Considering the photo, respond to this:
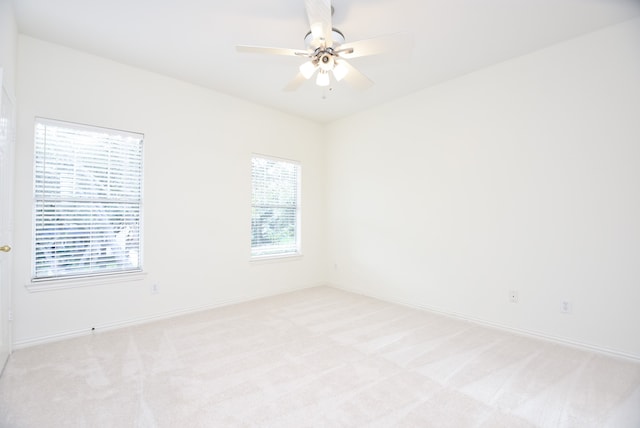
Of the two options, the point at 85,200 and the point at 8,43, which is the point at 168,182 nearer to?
the point at 85,200

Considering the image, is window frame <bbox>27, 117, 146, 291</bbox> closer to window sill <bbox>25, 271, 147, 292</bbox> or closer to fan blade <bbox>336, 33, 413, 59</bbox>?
window sill <bbox>25, 271, 147, 292</bbox>

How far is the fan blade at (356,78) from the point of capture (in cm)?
234

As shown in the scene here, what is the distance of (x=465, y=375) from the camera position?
2.20m

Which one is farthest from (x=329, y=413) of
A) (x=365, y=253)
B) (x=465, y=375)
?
(x=365, y=253)

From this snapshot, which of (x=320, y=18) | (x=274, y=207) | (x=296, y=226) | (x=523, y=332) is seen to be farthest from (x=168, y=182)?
(x=523, y=332)

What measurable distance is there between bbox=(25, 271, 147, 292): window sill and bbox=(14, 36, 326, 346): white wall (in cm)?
5

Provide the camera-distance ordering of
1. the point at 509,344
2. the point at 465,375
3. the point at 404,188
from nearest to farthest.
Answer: the point at 465,375 < the point at 509,344 < the point at 404,188

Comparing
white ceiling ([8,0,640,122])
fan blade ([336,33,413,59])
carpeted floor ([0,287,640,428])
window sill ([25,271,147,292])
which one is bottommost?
carpeted floor ([0,287,640,428])

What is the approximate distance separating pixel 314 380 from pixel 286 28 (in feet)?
9.27

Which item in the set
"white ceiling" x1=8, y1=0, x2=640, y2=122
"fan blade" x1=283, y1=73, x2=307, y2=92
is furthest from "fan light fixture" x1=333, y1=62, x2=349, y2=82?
"white ceiling" x1=8, y1=0, x2=640, y2=122

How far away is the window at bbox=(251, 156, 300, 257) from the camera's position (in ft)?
14.2

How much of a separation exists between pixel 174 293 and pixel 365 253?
263cm

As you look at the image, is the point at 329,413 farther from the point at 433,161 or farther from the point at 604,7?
the point at 604,7

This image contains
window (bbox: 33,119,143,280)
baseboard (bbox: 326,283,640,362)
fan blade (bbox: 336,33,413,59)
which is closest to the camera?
fan blade (bbox: 336,33,413,59)
